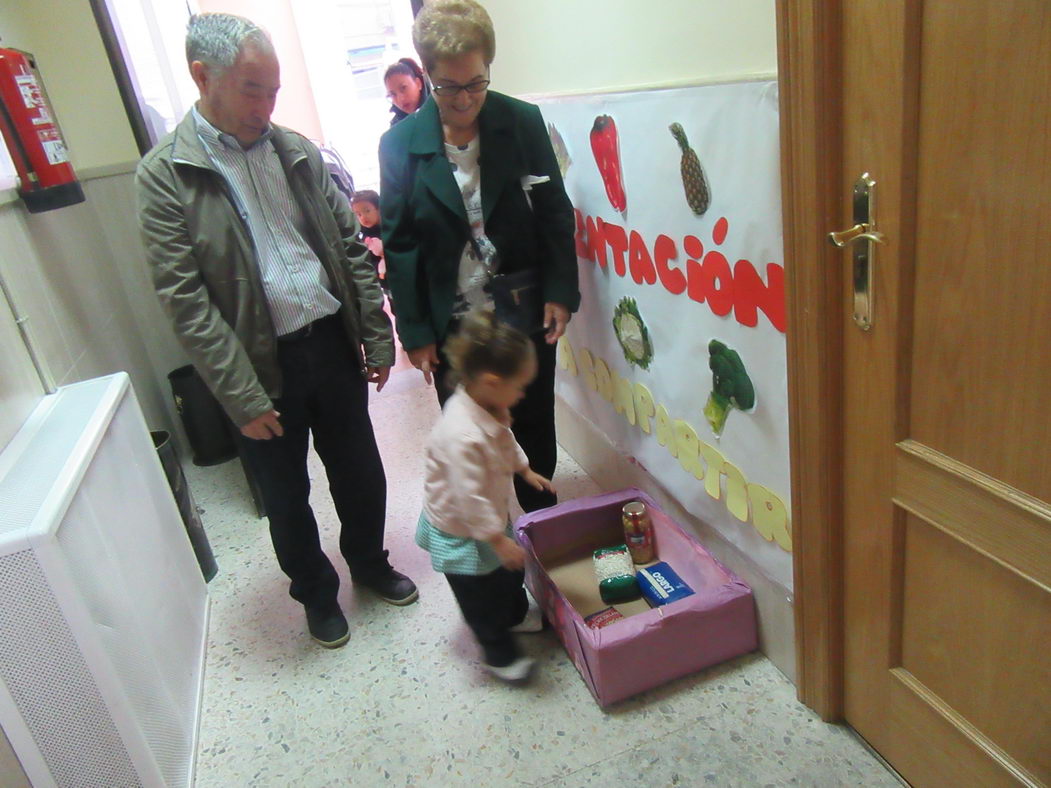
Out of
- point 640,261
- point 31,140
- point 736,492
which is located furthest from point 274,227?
point 736,492

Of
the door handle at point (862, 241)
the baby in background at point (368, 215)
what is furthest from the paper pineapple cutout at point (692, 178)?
the baby in background at point (368, 215)

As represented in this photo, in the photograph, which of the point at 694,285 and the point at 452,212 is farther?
the point at 452,212

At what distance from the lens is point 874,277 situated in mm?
1088

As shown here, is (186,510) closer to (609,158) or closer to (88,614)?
(88,614)

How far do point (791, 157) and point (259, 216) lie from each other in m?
1.10

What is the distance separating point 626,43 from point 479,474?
997mm

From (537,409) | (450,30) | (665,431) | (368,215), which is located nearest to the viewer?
(450,30)

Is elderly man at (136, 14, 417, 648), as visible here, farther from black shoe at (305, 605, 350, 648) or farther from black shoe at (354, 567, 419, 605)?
black shoe at (354, 567, 419, 605)

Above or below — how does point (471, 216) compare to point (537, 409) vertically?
above

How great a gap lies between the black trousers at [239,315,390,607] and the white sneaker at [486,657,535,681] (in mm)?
511

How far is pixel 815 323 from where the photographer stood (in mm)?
1202

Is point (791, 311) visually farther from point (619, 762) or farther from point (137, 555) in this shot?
point (137, 555)

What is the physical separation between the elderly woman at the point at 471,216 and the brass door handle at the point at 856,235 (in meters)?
0.86

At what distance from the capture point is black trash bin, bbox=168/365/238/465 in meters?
3.11
